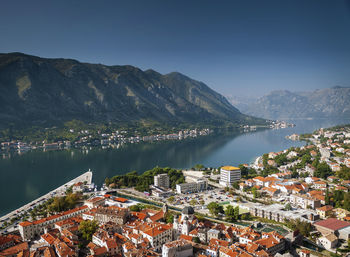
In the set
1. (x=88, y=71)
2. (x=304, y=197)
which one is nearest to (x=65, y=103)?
(x=88, y=71)

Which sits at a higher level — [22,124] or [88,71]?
[88,71]

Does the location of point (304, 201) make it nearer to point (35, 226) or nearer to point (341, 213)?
point (341, 213)

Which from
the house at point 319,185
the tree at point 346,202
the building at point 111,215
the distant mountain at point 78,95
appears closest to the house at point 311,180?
the house at point 319,185

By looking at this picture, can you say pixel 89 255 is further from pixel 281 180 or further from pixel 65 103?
pixel 65 103

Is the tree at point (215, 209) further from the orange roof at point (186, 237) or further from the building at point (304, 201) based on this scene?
the building at point (304, 201)

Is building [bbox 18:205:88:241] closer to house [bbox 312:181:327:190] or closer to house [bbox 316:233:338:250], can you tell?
house [bbox 316:233:338:250]
